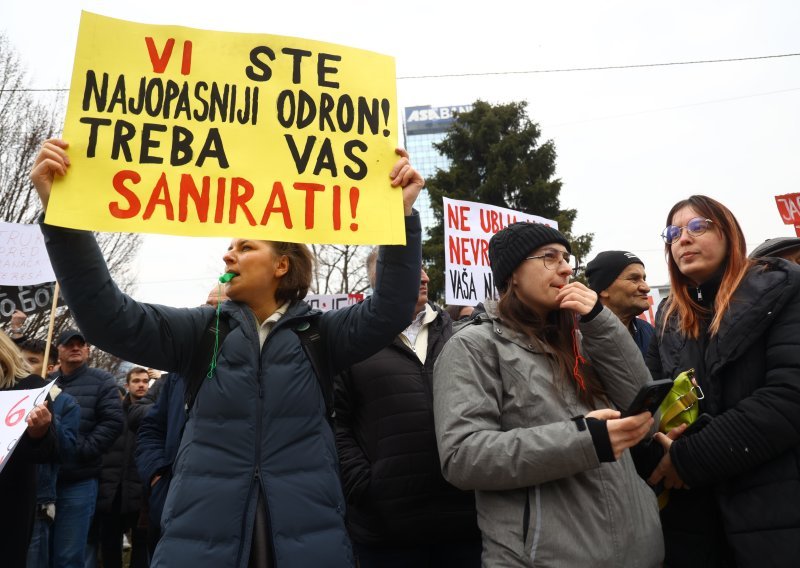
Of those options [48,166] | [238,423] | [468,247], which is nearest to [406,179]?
[238,423]

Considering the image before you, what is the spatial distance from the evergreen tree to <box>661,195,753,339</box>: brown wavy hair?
21809 mm

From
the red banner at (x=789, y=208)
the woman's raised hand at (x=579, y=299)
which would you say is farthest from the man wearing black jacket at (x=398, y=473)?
the red banner at (x=789, y=208)

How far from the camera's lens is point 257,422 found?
2084 mm

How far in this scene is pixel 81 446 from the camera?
509 cm

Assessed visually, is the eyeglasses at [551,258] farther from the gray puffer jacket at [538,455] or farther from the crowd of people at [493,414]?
the gray puffer jacket at [538,455]

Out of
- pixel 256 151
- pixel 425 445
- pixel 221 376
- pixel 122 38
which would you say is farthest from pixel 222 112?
pixel 425 445

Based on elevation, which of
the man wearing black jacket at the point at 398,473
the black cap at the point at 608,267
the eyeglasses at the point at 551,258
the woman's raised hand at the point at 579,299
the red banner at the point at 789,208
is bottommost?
the man wearing black jacket at the point at 398,473

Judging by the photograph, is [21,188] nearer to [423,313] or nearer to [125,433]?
[125,433]

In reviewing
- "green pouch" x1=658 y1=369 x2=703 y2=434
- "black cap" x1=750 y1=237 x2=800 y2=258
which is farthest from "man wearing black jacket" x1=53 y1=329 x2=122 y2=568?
"black cap" x1=750 y1=237 x2=800 y2=258

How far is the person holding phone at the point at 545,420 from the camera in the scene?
202 cm

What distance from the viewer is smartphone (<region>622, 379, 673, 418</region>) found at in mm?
1938

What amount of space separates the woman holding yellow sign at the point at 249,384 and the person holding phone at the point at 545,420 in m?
0.38

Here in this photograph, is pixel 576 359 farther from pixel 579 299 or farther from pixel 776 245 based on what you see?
pixel 776 245

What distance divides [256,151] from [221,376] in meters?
0.83
